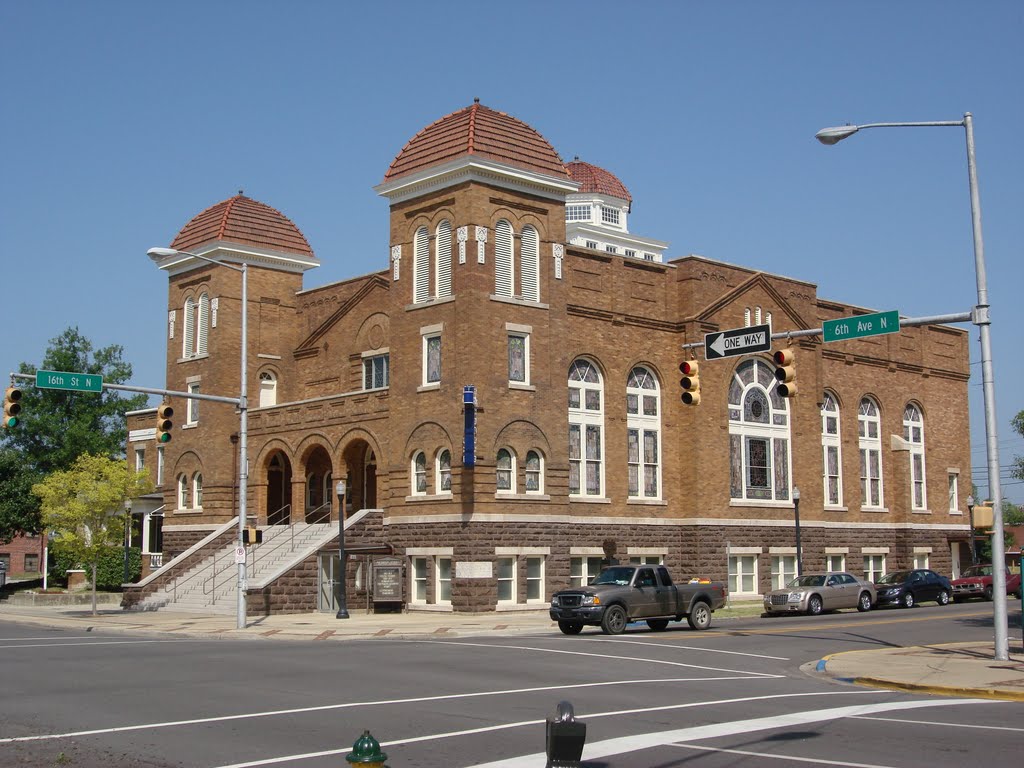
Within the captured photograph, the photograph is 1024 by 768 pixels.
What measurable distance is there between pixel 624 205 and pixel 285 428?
908 inches

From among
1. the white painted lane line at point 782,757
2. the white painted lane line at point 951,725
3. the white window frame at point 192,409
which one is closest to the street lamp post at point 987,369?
the white painted lane line at point 951,725

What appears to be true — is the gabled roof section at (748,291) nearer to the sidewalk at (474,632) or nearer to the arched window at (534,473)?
the arched window at (534,473)

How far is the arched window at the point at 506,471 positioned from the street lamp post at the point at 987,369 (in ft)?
59.5

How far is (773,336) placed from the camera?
Answer: 2450 cm

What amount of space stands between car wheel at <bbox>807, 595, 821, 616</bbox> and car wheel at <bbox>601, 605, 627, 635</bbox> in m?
10.7

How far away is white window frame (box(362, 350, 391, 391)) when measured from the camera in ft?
147

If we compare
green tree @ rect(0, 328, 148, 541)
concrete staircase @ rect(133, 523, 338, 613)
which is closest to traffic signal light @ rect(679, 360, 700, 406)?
concrete staircase @ rect(133, 523, 338, 613)

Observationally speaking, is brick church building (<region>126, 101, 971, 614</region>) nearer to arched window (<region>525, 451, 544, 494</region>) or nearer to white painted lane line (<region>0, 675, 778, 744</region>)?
arched window (<region>525, 451, 544, 494</region>)

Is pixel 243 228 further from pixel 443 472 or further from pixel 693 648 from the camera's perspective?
pixel 693 648

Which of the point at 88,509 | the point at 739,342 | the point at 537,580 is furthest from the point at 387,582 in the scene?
the point at 739,342

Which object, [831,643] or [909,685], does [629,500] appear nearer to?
[831,643]

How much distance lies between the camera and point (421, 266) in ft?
133

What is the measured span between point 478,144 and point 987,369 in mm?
21554

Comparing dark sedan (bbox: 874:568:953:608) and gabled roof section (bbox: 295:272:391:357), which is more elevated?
gabled roof section (bbox: 295:272:391:357)
